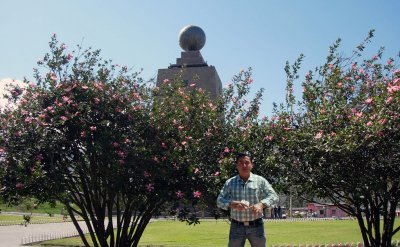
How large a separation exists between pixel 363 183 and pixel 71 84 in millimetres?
6341

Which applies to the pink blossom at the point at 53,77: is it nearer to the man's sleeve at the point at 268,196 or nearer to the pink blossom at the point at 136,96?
the pink blossom at the point at 136,96

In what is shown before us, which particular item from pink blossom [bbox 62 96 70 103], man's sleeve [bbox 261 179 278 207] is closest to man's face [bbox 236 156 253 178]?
man's sleeve [bbox 261 179 278 207]

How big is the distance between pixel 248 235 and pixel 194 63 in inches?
1766

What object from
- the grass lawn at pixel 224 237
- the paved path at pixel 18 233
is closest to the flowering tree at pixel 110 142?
the grass lawn at pixel 224 237

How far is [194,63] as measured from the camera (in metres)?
49.9

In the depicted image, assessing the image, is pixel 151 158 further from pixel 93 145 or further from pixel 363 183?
pixel 363 183

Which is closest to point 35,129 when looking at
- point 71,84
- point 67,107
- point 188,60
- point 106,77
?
point 67,107

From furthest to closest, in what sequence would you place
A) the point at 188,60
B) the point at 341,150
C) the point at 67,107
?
the point at 188,60 < the point at 67,107 < the point at 341,150

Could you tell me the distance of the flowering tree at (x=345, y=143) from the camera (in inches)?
343

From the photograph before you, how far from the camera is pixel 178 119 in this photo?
9.90 m

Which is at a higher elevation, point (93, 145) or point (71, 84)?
point (71, 84)

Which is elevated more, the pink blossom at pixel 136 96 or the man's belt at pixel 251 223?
the pink blossom at pixel 136 96

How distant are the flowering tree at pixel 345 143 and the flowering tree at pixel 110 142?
1.28m

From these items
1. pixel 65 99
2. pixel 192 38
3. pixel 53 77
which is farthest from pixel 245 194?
pixel 192 38
